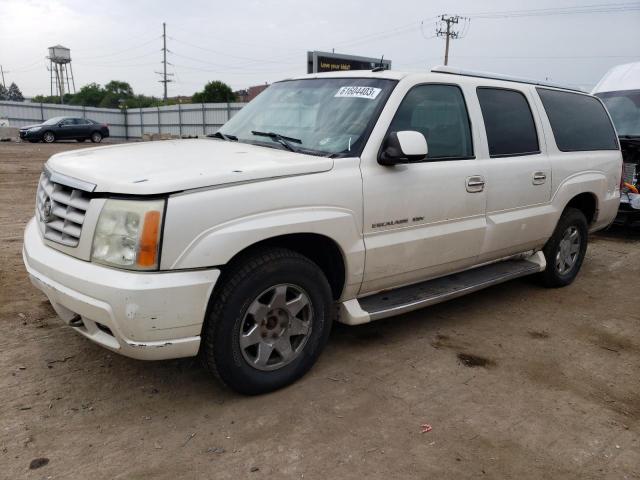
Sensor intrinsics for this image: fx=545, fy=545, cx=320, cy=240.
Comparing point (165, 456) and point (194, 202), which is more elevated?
point (194, 202)

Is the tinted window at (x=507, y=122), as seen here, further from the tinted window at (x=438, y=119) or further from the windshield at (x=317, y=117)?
the windshield at (x=317, y=117)

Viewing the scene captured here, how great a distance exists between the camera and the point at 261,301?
9.93 ft

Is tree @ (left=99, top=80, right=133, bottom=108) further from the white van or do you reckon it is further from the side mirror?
the side mirror

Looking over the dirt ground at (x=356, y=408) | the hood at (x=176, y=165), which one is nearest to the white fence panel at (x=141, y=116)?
the hood at (x=176, y=165)

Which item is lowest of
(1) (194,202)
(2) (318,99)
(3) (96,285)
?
(3) (96,285)

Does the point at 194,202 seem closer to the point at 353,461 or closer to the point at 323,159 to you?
the point at 323,159

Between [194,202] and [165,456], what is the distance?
1.21 metres

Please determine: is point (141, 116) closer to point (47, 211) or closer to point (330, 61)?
point (330, 61)

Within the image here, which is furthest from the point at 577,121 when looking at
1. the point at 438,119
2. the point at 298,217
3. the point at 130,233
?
the point at 130,233

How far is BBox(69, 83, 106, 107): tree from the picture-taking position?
77456mm

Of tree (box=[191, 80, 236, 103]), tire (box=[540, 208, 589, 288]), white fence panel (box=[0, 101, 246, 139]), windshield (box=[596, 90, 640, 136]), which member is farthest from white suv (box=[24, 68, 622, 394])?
tree (box=[191, 80, 236, 103])

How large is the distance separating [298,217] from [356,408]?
111cm

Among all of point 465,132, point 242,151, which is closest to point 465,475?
point 242,151

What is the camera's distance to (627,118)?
808cm
